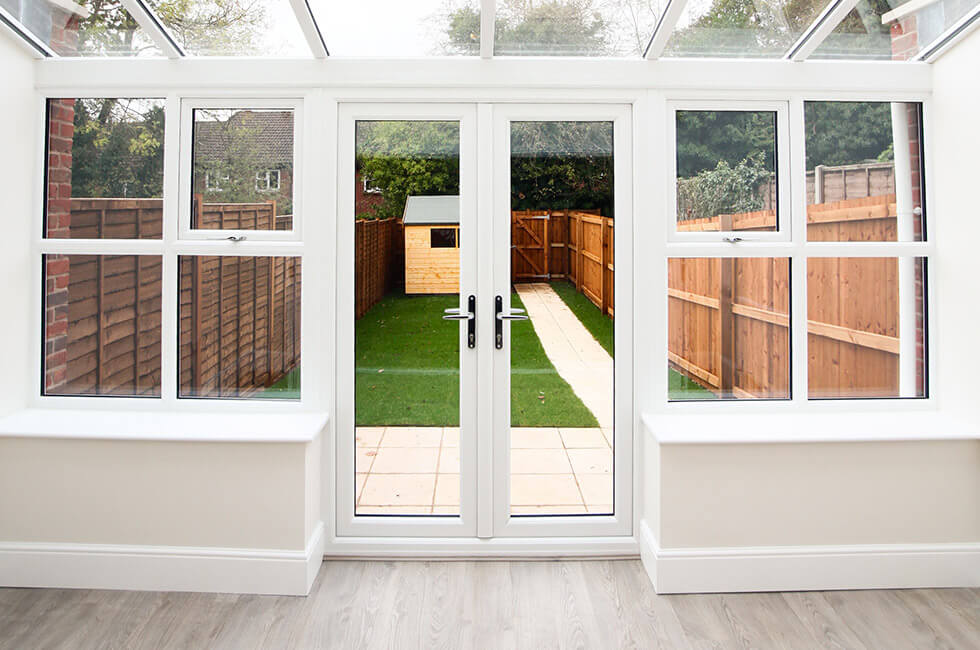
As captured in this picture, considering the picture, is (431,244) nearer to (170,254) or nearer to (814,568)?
(170,254)

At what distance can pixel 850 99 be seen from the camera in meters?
2.77

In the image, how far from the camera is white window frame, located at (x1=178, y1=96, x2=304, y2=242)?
2740 mm

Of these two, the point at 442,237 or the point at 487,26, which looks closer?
the point at 487,26

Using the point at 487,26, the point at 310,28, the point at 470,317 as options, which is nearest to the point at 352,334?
the point at 470,317

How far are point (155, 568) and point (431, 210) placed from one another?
6.15 ft

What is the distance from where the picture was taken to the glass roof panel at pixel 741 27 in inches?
97.4

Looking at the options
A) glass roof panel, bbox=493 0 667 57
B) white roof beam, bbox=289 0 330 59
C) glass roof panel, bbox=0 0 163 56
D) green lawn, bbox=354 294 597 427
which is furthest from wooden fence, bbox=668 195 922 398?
glass roof panel, bbox=0 0 163 56

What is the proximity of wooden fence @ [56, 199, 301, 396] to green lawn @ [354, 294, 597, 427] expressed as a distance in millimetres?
350

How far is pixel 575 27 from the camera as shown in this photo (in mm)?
2557

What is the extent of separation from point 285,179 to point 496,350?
47.5 inches

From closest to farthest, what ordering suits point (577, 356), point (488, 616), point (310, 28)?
point (488, 616), point (310, 28), point (577, 356)

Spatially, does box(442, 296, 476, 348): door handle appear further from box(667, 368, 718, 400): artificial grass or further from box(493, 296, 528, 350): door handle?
box(667, 368, 718, 400): artificial grass

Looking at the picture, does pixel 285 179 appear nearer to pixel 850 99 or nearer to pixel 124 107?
pixel 124 107

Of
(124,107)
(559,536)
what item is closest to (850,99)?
(559,536)
